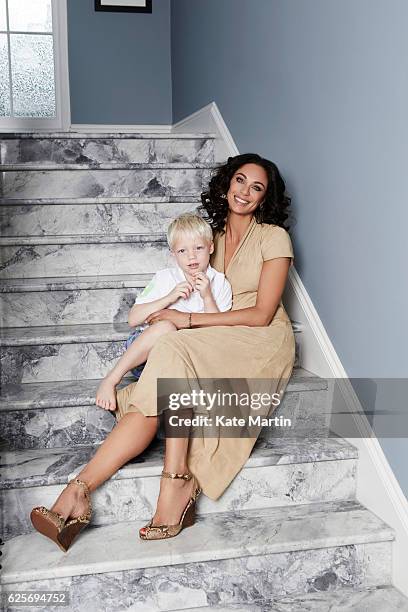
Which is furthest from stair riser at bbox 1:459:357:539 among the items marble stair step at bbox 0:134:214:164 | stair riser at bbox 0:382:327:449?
marble stair step at bbox 0:134:214:164

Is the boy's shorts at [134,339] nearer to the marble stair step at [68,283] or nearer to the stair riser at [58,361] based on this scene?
the stair riser at [58,361]

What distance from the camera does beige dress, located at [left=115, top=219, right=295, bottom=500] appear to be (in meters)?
1.89

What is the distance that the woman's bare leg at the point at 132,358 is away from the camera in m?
2.04

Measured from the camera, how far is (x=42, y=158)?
130 inches

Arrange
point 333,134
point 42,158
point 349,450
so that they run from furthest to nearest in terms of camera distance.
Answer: point 42,158 < point 333,134 < point 349,450

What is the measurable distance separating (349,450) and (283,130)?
1.28 m

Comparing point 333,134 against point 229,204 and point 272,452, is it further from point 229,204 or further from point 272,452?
point 272,452

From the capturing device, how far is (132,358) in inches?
80.6

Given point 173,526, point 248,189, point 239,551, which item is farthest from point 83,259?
point 239,551

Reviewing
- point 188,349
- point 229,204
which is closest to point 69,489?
point 188,349

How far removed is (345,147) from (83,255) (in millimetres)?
1111

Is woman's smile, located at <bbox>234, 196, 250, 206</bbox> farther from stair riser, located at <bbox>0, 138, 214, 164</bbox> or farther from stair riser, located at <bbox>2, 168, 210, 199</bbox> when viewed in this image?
stair riser, located at <bbox>0, 138, 214, 164</bbox>

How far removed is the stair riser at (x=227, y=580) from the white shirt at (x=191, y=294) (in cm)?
82

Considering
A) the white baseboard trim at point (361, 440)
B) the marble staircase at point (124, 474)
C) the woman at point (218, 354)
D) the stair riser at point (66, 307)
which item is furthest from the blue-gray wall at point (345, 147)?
the stair riser at point (66, 307)
